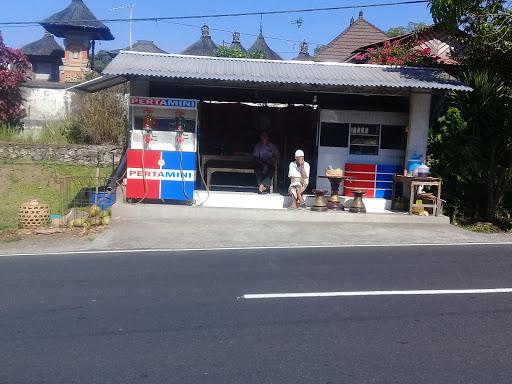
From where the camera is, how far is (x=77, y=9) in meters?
33.4

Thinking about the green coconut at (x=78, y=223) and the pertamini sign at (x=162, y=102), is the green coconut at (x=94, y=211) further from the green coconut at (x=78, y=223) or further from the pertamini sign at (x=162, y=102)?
the pertamini sign at (x=162, y=102)

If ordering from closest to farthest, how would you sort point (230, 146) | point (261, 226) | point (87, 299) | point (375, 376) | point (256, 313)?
1. point (375, 376)
2. point (256, 313)
3. point (87, 299)
4. point (261, 226)
5. point (230, 146)

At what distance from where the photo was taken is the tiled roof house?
1181 inches

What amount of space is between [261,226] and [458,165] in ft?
16.1

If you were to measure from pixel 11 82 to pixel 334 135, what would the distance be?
1170cm

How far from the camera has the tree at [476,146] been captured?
13469 millimetres

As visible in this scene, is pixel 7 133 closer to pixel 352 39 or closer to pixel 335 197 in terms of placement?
pixel 335 197

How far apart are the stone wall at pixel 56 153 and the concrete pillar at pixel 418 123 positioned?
976 cm

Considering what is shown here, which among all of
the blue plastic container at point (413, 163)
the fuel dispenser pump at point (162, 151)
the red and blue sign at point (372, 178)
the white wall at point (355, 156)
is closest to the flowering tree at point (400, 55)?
the white wall at point (355, 156)

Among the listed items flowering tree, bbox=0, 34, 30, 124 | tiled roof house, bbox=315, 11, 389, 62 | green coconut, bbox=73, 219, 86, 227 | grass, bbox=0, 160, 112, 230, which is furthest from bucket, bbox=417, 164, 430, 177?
tiled roof house, bbox=315, 11, 389, 62

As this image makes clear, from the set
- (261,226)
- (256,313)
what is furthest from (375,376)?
(261,226)

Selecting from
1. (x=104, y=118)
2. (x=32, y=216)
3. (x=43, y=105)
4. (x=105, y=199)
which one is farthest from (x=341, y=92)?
(x=43, y=105)

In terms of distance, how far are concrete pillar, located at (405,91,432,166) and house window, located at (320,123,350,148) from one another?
4.68ft

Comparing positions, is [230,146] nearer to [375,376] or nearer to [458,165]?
[458,165]
